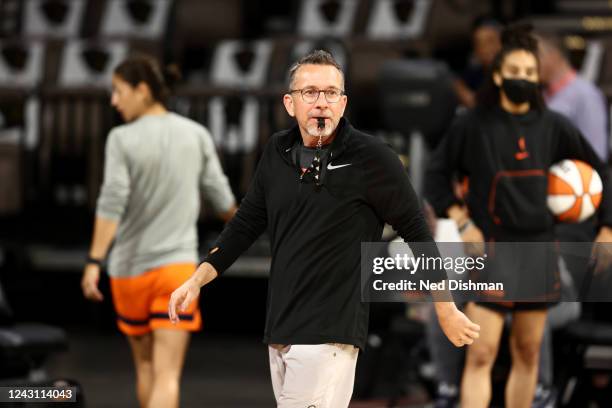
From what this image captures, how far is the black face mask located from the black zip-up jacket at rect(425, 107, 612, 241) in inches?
3.3

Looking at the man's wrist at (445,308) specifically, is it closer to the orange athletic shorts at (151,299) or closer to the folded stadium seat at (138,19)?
the orange athletic shorts at (151,299)

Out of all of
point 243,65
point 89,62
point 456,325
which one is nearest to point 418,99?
point 243,65

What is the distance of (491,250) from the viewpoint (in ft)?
14.2

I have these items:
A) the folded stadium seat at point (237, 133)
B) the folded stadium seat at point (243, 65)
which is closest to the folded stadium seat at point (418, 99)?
the folded stadium seat at point (237, 133)

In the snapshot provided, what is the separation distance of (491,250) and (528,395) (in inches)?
27.8

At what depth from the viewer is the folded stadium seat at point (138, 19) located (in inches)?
371

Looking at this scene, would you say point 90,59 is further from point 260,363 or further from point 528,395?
point 528,395

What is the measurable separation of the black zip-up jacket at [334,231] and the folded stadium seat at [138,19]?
620cm

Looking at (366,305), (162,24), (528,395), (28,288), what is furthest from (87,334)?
(366,305)

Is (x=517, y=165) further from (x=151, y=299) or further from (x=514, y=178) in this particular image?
(x=151, y=299)

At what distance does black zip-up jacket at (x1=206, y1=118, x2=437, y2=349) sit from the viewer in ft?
10.9

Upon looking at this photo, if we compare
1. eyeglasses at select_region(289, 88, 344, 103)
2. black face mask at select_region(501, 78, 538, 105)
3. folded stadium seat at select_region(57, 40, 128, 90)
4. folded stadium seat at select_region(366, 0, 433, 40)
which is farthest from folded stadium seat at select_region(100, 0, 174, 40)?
eyeglasses at select_region(289, 88, 344, 103)

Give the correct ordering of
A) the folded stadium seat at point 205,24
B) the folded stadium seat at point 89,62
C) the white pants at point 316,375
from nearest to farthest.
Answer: the white pants at point 316,375 < the folded stadium seat at point 89,62 < the folded stadium seat at point 205,24

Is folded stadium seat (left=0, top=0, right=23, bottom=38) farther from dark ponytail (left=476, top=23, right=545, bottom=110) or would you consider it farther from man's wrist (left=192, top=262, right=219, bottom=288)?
man's wrist (left=192, top=262, right=219, bottom=288)
